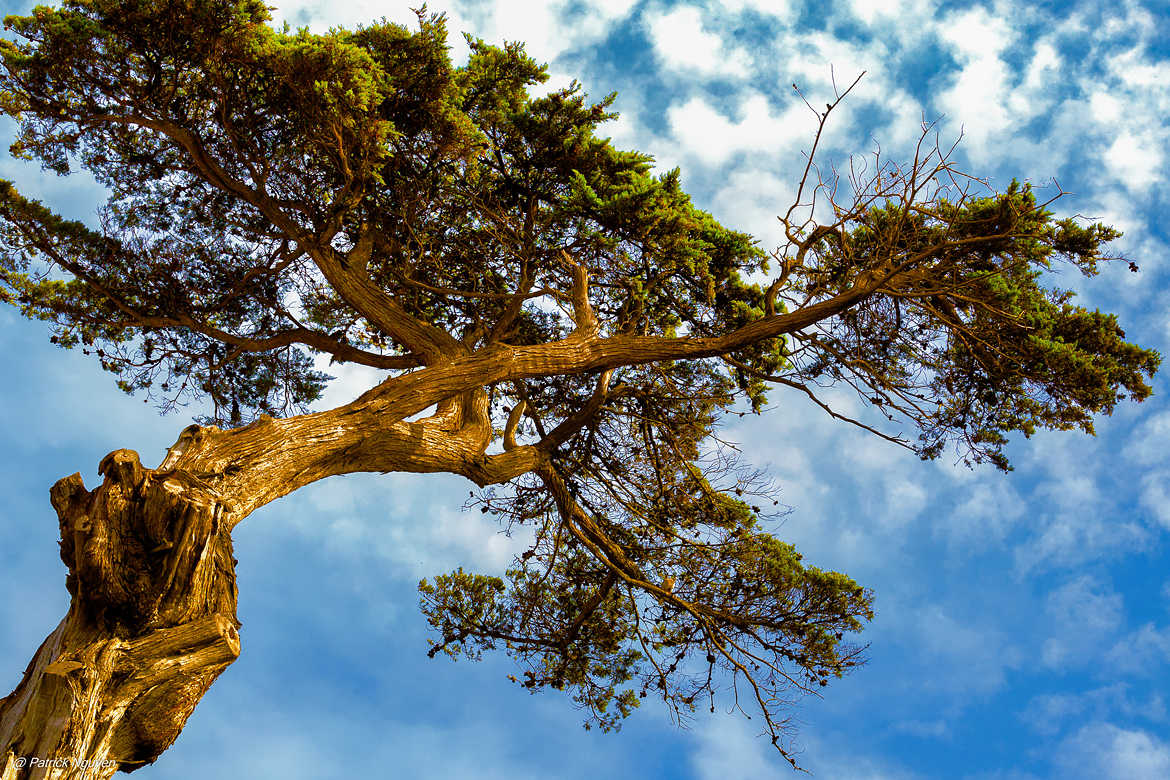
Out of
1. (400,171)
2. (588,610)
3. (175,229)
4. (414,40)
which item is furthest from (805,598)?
(175,229)

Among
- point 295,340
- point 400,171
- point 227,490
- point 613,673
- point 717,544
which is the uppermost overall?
point 400,171

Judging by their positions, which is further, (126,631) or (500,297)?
(500,297)

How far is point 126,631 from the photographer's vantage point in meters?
4.41

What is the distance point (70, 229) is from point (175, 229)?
134cm

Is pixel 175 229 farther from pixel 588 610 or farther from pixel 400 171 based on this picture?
pixel 588 610

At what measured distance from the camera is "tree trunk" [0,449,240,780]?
3.97 metres

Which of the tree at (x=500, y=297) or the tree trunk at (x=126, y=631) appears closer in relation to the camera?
the tree trunk at (x=126, y=631)

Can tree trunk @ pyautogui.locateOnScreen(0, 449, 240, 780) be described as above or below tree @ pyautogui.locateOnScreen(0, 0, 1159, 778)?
below

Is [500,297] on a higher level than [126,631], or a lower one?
higher

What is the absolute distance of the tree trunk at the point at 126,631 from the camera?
3973mm

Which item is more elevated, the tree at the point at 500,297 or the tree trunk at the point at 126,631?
the tree at the point at 500,297

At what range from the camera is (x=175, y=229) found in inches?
384

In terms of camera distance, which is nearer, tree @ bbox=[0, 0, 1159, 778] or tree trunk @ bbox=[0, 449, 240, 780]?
tree trunk @ bbox=[0, 449, 240, 780]

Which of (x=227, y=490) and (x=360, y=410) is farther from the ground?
(x=360, y=410)
